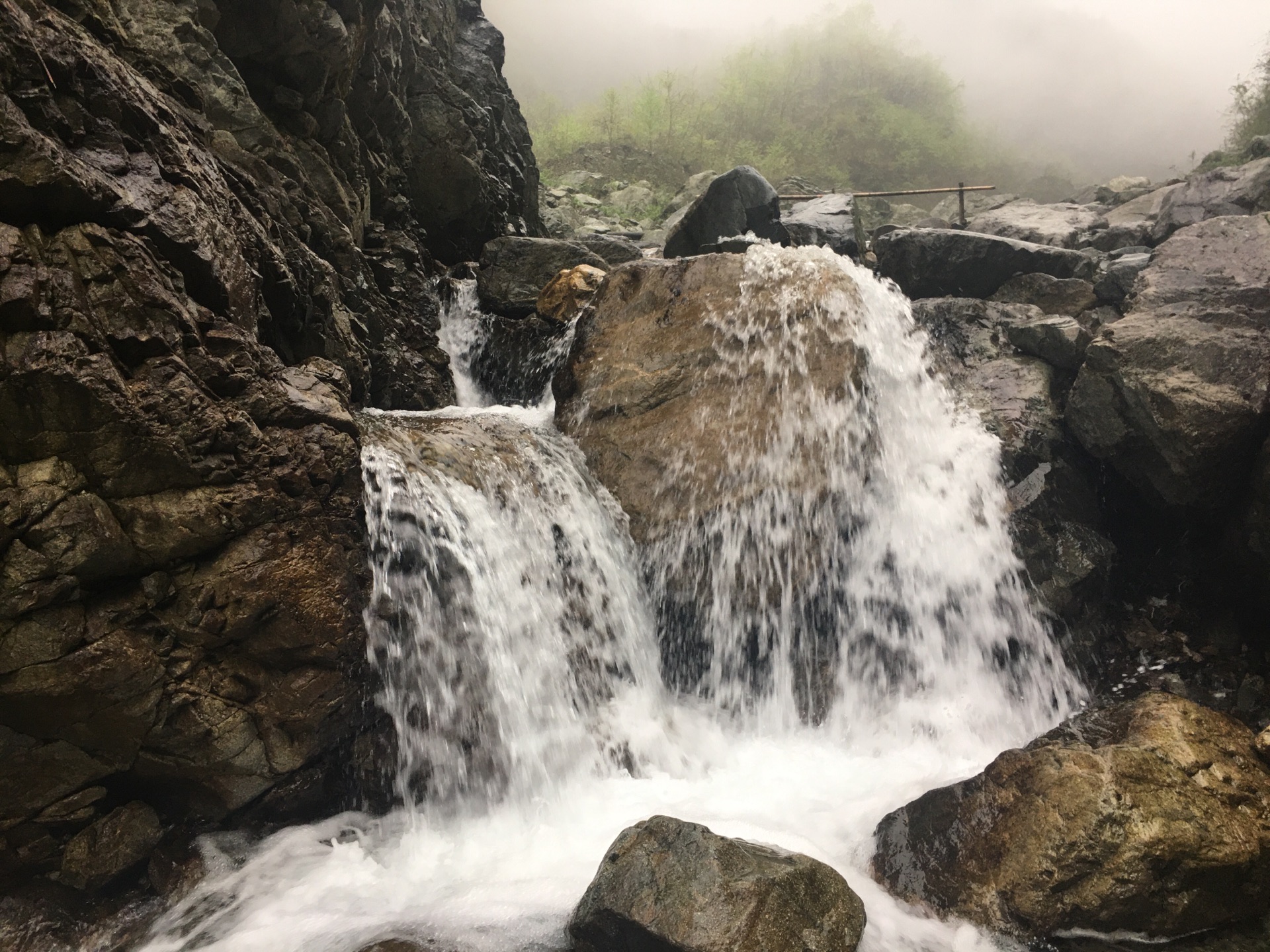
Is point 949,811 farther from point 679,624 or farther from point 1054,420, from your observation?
point 1054,420

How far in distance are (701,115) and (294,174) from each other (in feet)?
88.1

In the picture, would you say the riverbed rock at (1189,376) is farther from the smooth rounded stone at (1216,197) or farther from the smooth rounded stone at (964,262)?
the smooth rounded stone at (1216,197)

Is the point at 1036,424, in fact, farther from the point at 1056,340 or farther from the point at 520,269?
the point at 520,269

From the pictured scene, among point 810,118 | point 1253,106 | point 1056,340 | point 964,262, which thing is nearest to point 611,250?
point 964,262

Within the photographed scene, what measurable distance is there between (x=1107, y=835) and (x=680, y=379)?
14.8ft

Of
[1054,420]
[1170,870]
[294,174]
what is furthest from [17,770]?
[1054,420]

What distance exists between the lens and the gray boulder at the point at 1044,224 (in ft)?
37.2

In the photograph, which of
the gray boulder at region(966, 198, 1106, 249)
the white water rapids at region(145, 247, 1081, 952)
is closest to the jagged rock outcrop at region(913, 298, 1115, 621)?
the white water rapids at region(145, 247, 1081, 952)

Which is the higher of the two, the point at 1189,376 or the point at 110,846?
the point at 1189,376

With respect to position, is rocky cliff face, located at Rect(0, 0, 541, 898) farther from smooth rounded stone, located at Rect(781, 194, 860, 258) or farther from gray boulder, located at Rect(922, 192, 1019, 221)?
gray boulder, located at Rect(922, 192, 1019, 221)

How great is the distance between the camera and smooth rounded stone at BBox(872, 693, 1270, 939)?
2.78 m

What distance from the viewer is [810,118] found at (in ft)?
97.8

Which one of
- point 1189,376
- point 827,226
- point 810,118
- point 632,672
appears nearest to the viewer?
point 632,672

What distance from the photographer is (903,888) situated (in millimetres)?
3234
